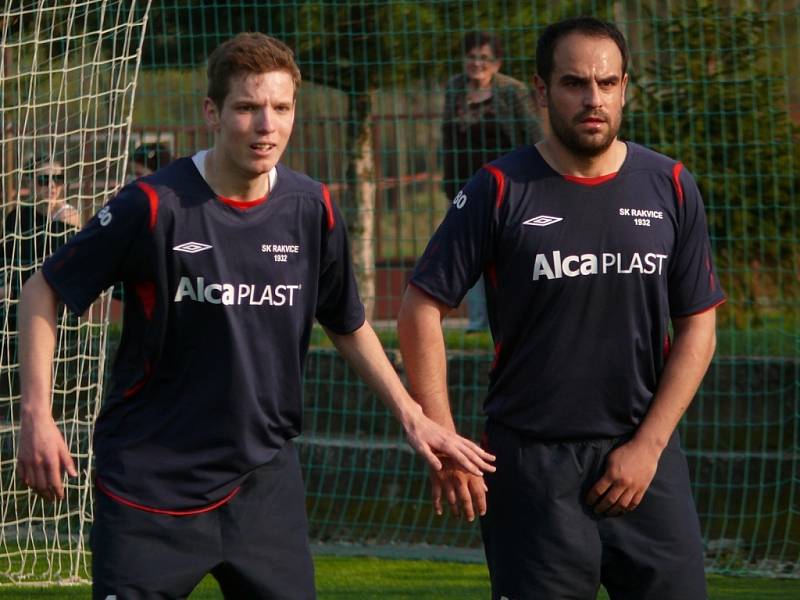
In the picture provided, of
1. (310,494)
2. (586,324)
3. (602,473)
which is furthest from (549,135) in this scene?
(310,494)

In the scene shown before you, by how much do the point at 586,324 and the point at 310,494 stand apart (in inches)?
214

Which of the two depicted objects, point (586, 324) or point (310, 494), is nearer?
point (586, 324)

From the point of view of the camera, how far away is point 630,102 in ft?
30.5

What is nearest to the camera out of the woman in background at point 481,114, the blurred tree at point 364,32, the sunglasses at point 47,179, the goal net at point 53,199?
the goal net at point 53,199

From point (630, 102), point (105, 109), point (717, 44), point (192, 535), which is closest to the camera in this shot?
point (192, 535)

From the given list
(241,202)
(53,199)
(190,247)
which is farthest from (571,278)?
(53,199)

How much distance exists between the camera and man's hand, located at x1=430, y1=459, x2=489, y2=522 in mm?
3805

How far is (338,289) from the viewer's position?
13.3ft

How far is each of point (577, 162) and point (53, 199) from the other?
374 cm

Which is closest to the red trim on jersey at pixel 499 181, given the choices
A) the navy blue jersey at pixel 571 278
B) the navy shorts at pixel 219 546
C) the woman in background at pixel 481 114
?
the navy blue jersey at pixel 571 278

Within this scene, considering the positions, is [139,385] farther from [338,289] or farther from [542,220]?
[542,220]

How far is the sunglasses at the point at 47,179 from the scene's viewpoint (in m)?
6.97

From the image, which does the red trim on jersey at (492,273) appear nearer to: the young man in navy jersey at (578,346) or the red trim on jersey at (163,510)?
the young man in navy jersey at (578,346)

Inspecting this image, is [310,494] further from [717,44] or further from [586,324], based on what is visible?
[586,324]
